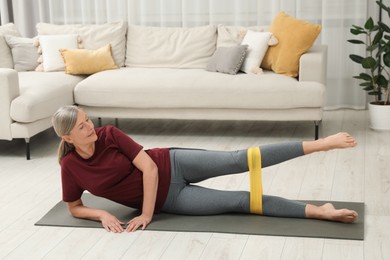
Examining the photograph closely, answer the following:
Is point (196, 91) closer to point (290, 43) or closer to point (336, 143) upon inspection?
point (290, 43)

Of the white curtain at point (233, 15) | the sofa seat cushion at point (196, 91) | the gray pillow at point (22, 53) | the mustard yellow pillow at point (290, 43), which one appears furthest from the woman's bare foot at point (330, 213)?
the gray pillow at point (22, 53)

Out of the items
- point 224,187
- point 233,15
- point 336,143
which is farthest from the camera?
point 233,15

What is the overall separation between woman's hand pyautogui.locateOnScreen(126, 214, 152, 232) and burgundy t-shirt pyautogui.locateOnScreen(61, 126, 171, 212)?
11 centimetres

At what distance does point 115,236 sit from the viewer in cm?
331

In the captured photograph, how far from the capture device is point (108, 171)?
3312mm

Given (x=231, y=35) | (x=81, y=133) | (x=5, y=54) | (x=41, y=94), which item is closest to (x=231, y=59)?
(x=231, y=35)

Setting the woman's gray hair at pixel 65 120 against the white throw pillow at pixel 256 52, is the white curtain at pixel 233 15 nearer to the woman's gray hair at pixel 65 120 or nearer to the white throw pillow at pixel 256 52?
the white throw pillow at pixel 256 52

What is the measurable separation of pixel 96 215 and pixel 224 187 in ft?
2.88

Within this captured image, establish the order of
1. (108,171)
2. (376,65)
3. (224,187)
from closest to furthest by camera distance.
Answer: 1. (108,171)
2. (224,187)
3. (376,65)

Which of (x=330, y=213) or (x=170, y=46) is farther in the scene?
(x=170, y=46)

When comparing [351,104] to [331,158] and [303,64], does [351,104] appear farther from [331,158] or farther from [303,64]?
[331,158]

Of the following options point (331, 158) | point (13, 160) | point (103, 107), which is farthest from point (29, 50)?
point (331, 158)

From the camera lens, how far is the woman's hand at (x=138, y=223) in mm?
3354

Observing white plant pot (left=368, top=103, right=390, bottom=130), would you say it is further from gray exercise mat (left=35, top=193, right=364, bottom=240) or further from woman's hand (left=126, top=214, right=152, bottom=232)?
woman's hand (left=126, top=214, right=152, bottom=232)
